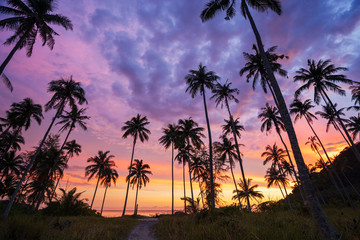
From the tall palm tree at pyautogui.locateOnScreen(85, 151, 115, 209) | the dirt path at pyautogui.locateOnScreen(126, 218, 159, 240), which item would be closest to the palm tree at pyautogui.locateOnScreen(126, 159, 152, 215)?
the tall palm tree at pyautogui.locateOnScreen(85, 151, 115, 209)

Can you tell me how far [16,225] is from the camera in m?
5.21

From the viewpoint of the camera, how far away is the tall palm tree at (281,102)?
5.67m

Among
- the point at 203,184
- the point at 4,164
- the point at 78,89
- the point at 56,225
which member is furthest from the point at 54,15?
the point at 203,184

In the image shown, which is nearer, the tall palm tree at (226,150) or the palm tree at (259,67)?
the palm tree at (259,67)

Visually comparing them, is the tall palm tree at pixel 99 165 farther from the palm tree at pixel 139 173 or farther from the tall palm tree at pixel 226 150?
the tall palm tree at pixel 226 150

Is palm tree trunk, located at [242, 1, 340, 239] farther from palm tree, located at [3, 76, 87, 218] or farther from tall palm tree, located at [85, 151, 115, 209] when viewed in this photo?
tall palm tree, located at [85, 151, 115, 209]

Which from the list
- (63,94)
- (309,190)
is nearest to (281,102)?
(309,190)

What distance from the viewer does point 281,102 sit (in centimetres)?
847

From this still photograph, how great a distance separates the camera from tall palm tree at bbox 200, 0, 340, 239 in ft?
18.6

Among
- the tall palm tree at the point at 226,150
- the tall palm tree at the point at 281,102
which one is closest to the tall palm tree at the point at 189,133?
the tall palm tree at the point at 226,150

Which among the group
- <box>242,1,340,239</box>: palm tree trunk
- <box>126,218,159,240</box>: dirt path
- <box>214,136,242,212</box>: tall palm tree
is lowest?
<box>126,218,159,240</box>: dirt path

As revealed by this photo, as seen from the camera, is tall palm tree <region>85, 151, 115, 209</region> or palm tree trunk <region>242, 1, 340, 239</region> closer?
palm tree trunk <region>242, 1, 340, 239</region>

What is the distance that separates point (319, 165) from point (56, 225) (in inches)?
2181

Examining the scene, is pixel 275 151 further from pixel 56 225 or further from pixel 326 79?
pixel 56 225
